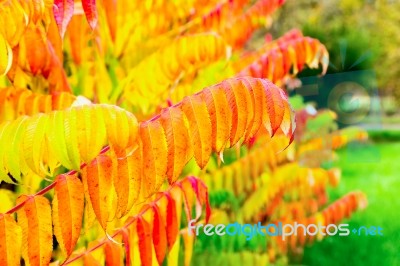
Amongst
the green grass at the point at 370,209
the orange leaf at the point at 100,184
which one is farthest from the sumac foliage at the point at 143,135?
the green grass at the point at 370,209

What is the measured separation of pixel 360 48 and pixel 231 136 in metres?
2.49

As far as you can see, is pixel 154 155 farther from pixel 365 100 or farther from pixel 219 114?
pixel 365 100

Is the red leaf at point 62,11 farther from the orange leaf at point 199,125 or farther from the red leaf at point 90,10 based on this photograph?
the orange leaf at point 199,125

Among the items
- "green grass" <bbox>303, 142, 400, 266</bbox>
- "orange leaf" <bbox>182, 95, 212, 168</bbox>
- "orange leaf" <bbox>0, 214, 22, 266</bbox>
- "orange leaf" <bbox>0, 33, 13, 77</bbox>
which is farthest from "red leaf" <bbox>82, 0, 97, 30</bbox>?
"green grass" <bbox>303, 142, 400, 266</bbox>

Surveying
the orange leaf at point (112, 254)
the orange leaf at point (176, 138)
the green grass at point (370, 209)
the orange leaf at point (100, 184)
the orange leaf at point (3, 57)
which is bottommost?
the green grass at point (370, 209)

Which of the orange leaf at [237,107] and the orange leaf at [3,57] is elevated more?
the orange leaf at [3,57]

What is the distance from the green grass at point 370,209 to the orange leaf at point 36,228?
2139 mm

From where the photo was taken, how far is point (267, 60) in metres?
2.15

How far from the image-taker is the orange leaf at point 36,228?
4.31 feet

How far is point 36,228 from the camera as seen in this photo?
1315 millimetres

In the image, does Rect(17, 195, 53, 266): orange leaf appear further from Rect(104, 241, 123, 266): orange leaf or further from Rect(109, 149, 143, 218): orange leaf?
Rect(104, 241, 123, 266): orange leaf

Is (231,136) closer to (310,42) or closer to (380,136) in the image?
(310,42)

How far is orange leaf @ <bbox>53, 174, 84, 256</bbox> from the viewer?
1.30 metres

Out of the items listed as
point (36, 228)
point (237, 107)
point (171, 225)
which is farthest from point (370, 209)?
point (36, 228)
